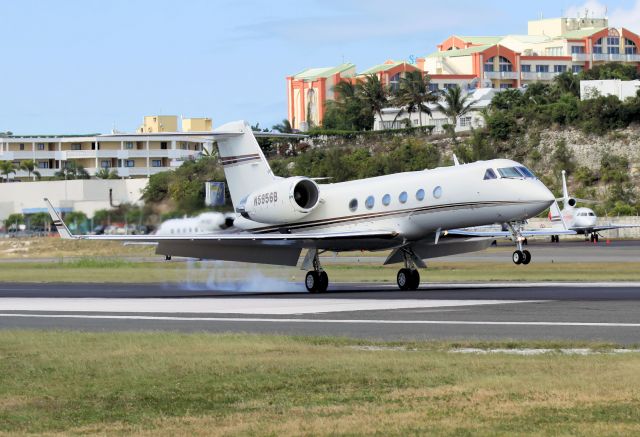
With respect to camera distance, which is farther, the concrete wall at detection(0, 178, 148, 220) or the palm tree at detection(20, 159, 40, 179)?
the palm tree at detection(20, 159, 40, 179)

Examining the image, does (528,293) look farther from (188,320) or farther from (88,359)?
(88,359)

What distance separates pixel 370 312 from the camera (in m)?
26.4

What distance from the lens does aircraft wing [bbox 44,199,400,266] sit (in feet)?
114

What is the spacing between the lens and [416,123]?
153 m

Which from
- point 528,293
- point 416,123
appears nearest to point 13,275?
point 528,293

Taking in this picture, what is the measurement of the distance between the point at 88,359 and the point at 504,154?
4181 inches

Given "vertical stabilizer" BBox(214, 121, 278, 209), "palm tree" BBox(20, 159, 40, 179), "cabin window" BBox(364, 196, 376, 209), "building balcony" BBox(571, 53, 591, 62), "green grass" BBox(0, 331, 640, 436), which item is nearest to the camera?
"green grass" BBox(0, 331, 640, 436)

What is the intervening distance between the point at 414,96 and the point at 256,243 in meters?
116

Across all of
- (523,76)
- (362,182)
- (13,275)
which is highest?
(523,76)

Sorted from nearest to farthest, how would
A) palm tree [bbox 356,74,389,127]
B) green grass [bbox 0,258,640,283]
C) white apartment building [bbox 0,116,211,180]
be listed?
green grass [bbox 0,258,640,283] → palm tree [bbox 356,74,389,127] → white apartment building [bbox 0,116,211,180]

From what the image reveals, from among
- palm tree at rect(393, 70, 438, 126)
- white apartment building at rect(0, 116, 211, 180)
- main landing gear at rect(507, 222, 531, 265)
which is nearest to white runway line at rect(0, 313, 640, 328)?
main landing gear at rect(507, 222, 531, 265)

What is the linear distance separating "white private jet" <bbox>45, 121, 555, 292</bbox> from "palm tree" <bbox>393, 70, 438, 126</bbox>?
367 feet

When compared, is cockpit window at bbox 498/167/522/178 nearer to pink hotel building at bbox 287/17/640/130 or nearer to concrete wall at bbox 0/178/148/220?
concrete wall at bbox 0/178/148/220

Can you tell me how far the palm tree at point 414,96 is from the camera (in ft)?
492
